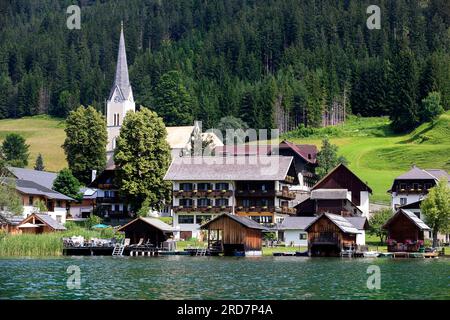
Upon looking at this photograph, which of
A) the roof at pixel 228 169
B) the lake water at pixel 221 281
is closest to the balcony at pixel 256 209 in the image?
the roof at pixel 228 169

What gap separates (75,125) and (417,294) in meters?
84.1

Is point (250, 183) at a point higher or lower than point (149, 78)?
lower

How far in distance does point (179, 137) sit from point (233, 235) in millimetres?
53681

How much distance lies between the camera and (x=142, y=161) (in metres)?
98.1

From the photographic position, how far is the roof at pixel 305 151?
121 metres

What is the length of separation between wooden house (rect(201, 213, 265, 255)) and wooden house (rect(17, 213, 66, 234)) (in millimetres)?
17474

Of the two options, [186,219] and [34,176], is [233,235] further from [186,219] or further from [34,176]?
[34,176]

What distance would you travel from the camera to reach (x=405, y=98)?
5782 inches

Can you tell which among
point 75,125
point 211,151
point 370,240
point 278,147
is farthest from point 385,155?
point 75,125

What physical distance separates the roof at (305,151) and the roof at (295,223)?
96.0 ft

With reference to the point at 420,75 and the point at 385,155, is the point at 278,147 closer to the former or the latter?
the point at 385,155

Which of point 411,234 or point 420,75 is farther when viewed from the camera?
point 420,75

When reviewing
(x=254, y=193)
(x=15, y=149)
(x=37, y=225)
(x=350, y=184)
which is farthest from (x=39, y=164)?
(x=350, y=184)

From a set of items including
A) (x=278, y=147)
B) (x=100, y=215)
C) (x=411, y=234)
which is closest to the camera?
(x=411, y=234)
